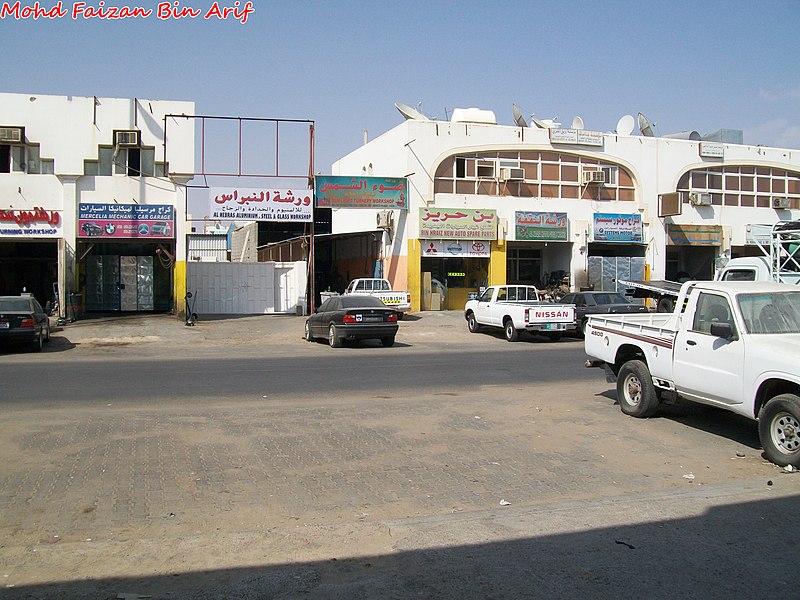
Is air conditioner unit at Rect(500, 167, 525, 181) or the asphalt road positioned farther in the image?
air conditioner unit at Rect(500, 167, 525, 181)

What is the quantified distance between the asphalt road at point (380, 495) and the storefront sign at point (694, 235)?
26.2 m

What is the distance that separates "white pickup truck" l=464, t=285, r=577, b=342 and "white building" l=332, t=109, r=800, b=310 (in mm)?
7280

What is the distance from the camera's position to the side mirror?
809cm

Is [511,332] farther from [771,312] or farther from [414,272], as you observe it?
[771,312]

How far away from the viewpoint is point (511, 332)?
75.8 feet

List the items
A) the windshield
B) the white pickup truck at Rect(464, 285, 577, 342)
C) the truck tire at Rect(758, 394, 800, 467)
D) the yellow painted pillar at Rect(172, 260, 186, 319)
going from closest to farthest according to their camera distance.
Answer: the truck tire at Rect(758, 394, 800, 467) < the windshield < the white pickup truck at Rect(464, 285, 577, 342) < the yellow painted pillar at Rect(172, 260, 186, 319)

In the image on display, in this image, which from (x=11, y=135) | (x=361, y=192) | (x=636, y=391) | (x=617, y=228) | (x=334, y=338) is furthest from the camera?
(x=617, y=228)

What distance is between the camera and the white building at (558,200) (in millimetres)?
32688

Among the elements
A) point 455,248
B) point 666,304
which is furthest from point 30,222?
point 666,304

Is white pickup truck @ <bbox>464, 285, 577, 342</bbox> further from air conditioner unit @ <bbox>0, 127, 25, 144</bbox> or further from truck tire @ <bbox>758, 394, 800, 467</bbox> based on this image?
air conditioner unit @ <bbox>0, 127, 25, 144</bbox>

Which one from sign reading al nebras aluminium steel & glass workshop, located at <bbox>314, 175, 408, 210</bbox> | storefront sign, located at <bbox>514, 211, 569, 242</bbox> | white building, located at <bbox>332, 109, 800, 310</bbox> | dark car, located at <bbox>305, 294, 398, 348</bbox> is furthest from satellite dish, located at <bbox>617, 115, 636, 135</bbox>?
dark car, located at <bbox>305, 294, 398, 348</bbox>

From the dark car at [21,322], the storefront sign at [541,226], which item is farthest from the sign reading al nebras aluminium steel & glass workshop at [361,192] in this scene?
the dark car at [21,322]

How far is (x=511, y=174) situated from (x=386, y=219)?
6.09m

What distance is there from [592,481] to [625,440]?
187 cm
